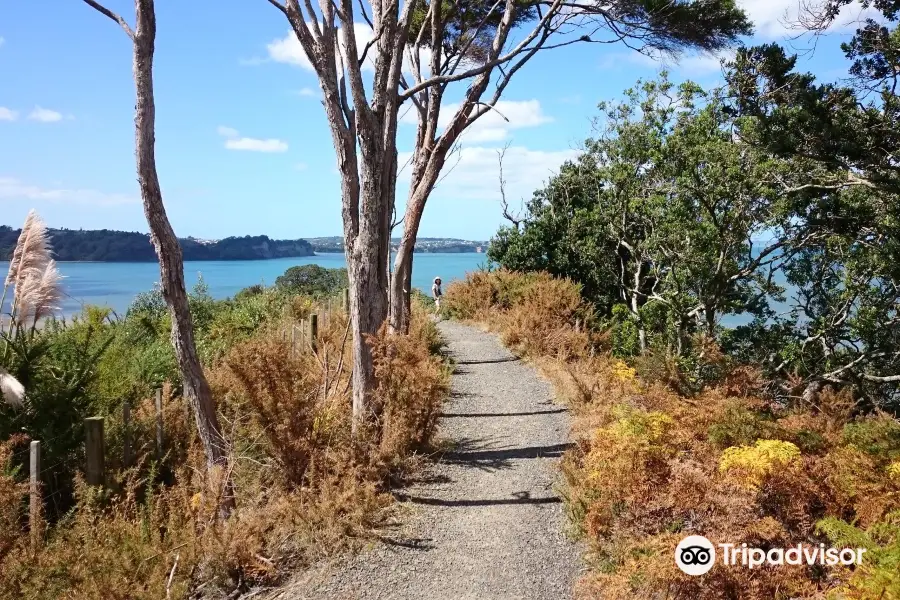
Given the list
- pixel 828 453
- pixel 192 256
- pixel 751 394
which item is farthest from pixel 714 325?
pixel 192 256

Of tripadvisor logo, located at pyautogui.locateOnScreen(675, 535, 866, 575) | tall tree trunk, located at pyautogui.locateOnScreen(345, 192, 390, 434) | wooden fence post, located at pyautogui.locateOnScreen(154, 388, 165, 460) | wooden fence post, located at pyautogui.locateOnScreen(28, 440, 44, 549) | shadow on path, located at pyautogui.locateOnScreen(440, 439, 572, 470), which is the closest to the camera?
tripadvisor logo, located at pyautogui.locateOnScreen(675, 535, 866, 575)

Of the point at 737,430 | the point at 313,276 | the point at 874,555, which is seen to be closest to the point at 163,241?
the point at 737,430

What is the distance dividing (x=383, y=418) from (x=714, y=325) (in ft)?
22.7

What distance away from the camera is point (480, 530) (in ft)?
17.4

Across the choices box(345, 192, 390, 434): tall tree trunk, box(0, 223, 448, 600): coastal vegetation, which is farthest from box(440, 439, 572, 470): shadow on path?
box(345, 192, 390, 434): tall tree trunk

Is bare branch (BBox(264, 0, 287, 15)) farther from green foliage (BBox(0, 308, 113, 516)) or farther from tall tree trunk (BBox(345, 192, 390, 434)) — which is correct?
green foliage (BBox(0, 308, 113, 516))

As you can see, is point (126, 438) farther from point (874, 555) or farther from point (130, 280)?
point (130, 280)

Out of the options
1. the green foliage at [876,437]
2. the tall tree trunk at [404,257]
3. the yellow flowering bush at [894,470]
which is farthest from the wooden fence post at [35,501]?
the tall tree trunk at [404,257]

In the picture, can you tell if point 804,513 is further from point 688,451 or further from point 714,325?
point 714,325

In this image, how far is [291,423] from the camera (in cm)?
559

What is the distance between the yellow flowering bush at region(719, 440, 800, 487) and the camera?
4.37 metres

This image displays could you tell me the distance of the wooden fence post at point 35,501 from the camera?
14.4ft

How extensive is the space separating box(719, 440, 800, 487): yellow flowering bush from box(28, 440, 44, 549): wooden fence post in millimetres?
4668

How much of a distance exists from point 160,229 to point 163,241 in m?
0.11
